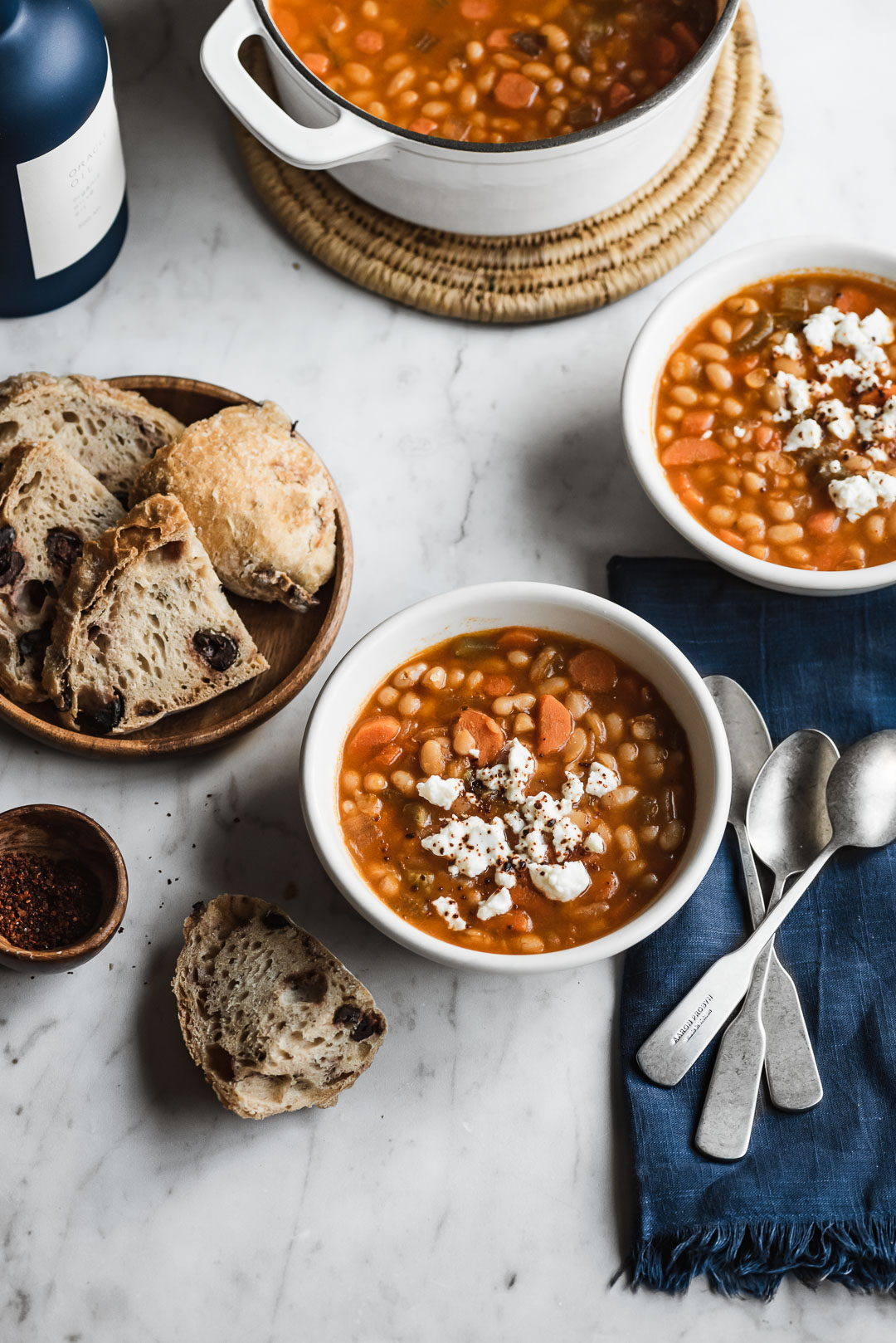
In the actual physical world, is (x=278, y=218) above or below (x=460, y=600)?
above

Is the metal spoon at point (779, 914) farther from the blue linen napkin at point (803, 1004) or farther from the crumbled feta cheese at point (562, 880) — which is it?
the crumbled feta cheese at point (562, 880)

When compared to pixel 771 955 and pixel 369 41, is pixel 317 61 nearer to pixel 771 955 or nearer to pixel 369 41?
pixel 369 41

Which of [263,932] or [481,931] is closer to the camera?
[481,931]

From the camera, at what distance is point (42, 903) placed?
2582 millimetres

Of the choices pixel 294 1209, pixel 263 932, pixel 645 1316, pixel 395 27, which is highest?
pixel 395 27

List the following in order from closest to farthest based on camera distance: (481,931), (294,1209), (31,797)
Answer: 1. (481,931)
2. (294,1209)
3. (31,797)

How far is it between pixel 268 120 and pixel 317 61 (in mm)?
419

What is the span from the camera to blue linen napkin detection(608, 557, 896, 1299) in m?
2.55

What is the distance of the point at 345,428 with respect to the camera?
306 cm

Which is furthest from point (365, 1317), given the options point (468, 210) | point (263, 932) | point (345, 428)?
point (468, 210)

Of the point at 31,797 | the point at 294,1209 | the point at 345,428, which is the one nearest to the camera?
the point at 294,1209

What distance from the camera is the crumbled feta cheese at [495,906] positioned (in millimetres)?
2439

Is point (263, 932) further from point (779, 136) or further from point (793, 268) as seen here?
point (779, 136)

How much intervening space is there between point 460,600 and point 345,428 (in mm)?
747
